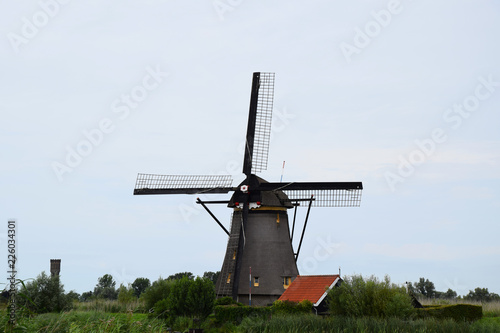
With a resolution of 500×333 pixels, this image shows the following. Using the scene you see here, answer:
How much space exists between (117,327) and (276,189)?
19.4 meters

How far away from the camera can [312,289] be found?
93.4ft

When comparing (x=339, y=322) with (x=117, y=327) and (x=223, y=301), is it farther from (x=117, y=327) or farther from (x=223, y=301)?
(x=117, y=327)

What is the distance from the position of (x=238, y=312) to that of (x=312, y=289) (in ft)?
12.0

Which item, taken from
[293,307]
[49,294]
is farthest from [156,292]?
[293,307]

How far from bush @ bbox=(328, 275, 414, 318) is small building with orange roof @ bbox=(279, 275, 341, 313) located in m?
1.11

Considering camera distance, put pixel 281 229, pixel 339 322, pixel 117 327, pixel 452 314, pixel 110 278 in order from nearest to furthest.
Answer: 1. pixel 117 327
2. pixel 339 322
3. pixel 452 314
4. pixel 281 229
5. pixel 110 278

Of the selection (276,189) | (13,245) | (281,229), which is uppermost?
(276,189)

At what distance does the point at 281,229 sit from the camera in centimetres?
3125

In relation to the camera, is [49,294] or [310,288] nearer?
[310,288]

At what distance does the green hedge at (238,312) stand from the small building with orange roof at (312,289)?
129cm

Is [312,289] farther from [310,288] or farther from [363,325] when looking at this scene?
[363,325]

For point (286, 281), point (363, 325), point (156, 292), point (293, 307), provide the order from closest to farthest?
1. point (363, 325)
2. point (293, 307)
3. point (286, 281)
4. point (156, 292)

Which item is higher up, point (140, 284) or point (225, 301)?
point (140, 284)

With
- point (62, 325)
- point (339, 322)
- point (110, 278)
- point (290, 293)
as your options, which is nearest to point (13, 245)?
point (62, 325)
